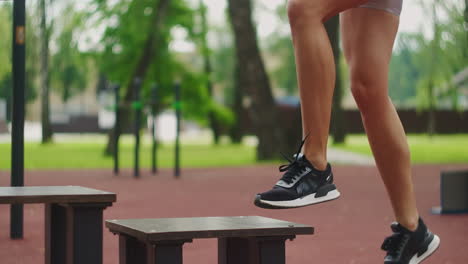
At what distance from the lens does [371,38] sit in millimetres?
3418

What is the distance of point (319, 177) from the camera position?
3555 mm

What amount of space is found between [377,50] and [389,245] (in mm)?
797

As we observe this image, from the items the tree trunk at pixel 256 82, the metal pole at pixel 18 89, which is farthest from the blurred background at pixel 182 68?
the metal pole at pixel 18 89

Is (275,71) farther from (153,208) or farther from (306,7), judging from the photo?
(306,7)

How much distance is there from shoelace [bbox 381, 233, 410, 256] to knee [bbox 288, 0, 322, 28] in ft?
3.09

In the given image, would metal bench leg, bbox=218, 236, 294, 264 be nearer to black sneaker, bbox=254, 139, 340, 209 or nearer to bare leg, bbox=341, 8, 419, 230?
Result: black sneaker, bbox=254, 139, 340, 209

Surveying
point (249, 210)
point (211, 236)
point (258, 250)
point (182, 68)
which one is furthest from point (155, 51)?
point (211, 236)

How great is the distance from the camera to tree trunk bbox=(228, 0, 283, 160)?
68.9ft

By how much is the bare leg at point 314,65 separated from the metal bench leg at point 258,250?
0.37 metres

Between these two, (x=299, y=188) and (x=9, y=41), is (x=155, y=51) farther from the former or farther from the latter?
(x=299, y=188)

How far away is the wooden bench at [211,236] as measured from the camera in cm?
339

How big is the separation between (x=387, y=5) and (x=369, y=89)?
339 mm

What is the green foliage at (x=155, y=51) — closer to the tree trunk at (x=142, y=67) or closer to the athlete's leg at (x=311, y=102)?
the tree trunk at (x=142, y=67)

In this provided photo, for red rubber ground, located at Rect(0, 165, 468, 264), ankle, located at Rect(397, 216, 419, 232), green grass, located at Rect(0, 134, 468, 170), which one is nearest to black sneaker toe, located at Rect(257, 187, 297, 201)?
ankle, located at Rect(397, 216, 419, 232)
